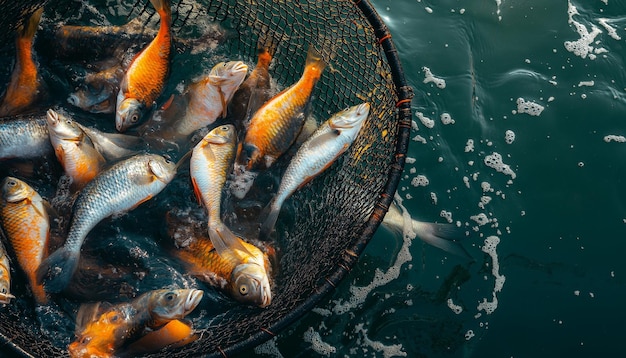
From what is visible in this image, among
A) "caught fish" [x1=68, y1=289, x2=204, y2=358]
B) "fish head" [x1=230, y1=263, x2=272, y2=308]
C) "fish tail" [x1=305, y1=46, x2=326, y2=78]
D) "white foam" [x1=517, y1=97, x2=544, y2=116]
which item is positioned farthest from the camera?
"white foam" [x1=517, y1=97, x2=544, y2=116]

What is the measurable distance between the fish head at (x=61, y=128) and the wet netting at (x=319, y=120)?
3.38 ft

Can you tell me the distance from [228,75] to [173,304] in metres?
1.62

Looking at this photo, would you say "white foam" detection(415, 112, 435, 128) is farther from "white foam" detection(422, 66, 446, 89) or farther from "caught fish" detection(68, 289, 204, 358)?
"caught fish" detection(68, 289, 204, 358)

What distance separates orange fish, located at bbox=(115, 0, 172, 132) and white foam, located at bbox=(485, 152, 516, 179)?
2847 millimetres

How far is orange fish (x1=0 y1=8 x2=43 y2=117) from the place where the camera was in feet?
13.5

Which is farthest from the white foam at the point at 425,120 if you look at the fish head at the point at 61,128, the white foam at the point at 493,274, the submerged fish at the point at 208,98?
the fish head at the point at 61,128

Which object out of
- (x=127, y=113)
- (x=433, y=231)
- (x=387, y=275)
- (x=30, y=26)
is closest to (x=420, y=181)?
(x=433, y=231)

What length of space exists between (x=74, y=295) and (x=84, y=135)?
108 cm

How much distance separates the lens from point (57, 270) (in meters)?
3.52

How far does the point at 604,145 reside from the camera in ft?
16.4

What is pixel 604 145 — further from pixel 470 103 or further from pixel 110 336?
pixel 110 336

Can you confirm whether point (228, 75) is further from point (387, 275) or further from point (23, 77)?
point (387, 275)

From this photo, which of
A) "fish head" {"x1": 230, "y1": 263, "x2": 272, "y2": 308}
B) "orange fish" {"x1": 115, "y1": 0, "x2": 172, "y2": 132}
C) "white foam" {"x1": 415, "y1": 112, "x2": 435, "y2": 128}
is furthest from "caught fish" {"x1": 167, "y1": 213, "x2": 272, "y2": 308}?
"white foam" {"x1": 415, "y1": 112, "x2": 435, "y2": 128}

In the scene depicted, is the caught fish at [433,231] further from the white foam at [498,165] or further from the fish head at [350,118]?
the fish head at [350,118]
